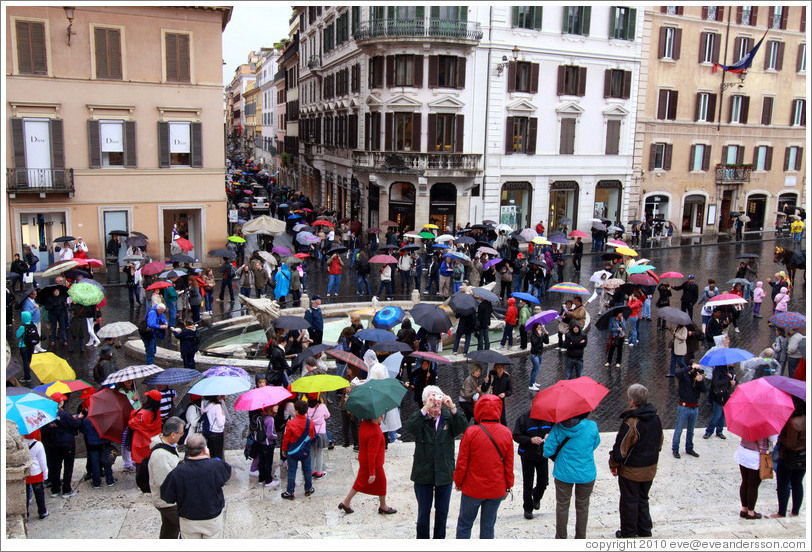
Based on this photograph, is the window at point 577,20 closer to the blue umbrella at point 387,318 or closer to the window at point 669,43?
the window at point 669,43

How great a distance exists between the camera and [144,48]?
27.6 meters

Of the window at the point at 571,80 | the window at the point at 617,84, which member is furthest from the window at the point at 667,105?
the window at the point at 571,80

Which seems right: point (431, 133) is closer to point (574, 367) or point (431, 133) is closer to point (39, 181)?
point (39, 181)

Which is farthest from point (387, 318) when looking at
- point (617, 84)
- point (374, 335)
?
point (617, 84)

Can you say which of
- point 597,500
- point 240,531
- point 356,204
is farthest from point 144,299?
point 356,204

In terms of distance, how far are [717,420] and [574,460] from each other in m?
5.23

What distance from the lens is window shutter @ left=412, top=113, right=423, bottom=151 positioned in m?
35.7

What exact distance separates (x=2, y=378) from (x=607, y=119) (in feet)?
120

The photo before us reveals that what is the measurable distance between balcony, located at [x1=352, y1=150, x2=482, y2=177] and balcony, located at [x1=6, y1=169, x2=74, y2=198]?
49.0ft

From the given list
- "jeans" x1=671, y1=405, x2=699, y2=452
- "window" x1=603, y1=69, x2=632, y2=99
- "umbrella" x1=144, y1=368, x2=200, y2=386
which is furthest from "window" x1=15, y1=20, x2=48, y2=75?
"window" x1=603, y1=69, x2=632, y2=99

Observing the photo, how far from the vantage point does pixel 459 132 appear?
3619 cm

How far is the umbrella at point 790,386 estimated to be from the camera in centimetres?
838

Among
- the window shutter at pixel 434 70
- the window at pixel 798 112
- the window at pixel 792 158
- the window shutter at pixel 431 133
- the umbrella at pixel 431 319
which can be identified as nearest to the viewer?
the umbrella at pixel 431 319

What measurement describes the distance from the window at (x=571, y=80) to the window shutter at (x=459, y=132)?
18.8 feet
